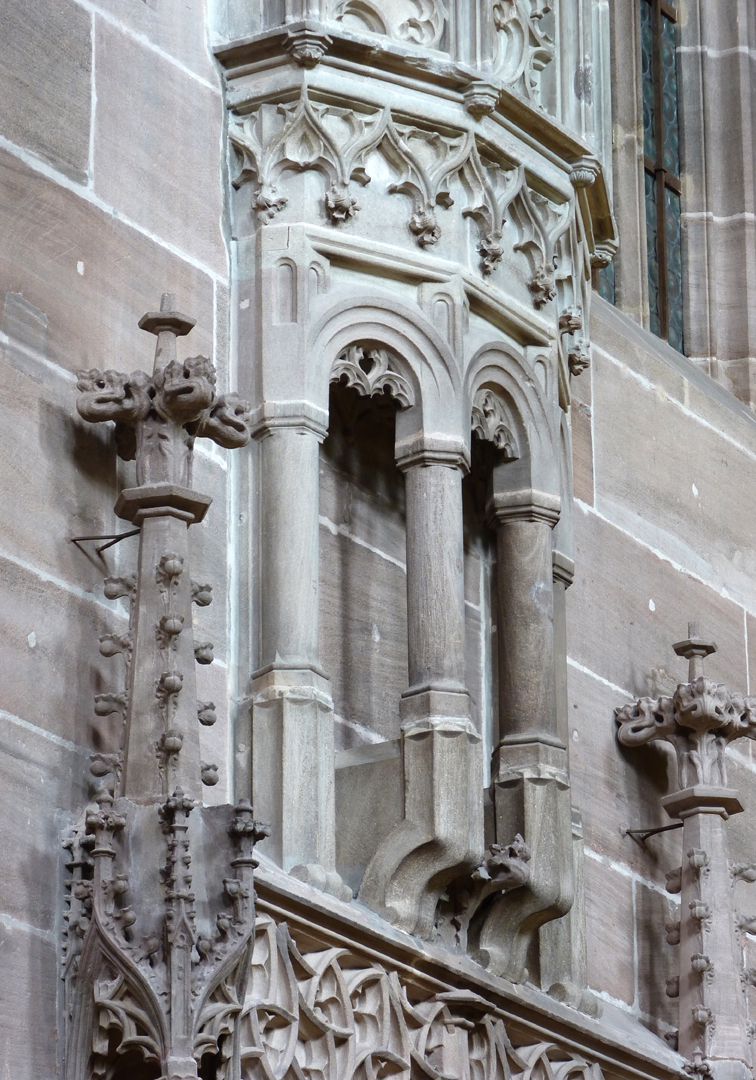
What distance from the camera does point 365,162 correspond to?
891 cm

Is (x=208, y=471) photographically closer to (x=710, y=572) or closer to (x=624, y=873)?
(x=624, y=873)

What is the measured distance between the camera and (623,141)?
11844mm

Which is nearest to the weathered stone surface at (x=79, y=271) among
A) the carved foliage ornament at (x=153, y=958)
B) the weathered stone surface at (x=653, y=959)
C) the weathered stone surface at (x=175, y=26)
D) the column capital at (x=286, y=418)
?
the column capital at (x=286, y=418)

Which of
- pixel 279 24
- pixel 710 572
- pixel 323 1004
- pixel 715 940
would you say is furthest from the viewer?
pixel 710 572

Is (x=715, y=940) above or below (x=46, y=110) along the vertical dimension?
below

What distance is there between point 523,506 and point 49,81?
1.90 m

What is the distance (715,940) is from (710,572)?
1.68m

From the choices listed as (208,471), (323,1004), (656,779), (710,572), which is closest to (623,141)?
(710,572)

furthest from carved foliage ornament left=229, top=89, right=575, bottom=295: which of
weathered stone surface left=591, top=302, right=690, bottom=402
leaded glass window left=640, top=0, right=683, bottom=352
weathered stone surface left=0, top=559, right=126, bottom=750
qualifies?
leaded glass window left=640, top=0, right=683, bottom=352

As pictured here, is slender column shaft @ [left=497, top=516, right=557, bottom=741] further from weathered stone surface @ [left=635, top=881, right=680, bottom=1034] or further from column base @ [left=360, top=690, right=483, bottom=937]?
weathered stone surface @ [left=635, top=881, right=680, bottom=1034]

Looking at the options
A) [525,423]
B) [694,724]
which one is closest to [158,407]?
[525,423]

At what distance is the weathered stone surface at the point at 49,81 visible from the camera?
819cm

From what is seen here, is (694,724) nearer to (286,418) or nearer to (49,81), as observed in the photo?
(286,418)

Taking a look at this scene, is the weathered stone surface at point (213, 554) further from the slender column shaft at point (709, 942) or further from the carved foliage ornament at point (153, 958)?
the slender column shaft at point (709, 942)
